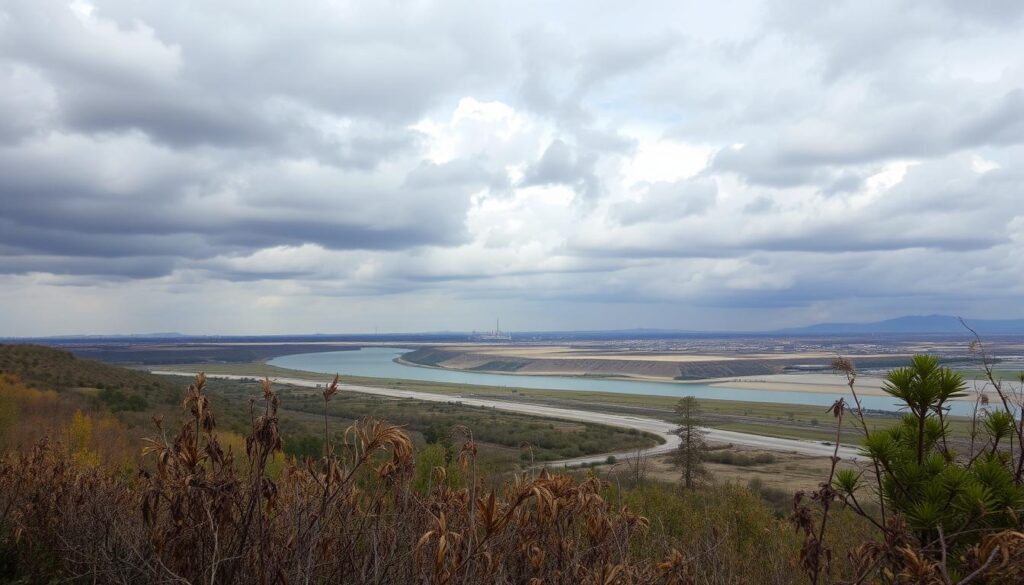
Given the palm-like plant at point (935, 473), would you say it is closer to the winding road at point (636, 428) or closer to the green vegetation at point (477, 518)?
the green vegetation at point (477, 518)

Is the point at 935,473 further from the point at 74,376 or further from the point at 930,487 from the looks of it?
the point at 74,376

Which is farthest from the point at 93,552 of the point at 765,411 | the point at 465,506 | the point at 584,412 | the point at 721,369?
the point at 721,369

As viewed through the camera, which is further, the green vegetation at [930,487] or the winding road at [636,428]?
the winding road at [636,428]

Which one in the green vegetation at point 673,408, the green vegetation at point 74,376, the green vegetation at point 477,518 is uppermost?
the green vegetation at point 477,518

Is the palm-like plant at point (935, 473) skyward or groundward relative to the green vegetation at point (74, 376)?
skyward

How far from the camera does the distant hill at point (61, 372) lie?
157ft

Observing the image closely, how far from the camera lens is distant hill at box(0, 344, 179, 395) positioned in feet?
157

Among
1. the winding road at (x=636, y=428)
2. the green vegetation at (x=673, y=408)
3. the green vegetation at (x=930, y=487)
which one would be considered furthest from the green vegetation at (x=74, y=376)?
the green vegetation at (x=930, y=487)

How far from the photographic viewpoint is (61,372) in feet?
173

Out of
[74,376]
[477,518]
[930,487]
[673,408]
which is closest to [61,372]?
[74,376]

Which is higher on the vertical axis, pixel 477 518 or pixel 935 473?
pixel 935 473

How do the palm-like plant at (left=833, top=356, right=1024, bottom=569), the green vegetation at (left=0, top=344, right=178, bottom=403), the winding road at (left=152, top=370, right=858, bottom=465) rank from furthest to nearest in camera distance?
1. the winding road at (left=152, top=370, right=858, bottom=465)
2. the green vegetation at (left=0, top=344, right=178, bottom=403)
3. the palm-like plant at (left=833, top=356, right=1024, bottom=569)

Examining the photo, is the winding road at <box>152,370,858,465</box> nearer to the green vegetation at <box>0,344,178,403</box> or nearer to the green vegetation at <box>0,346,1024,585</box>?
the green vegetation at <box>0,344,178,403</box>

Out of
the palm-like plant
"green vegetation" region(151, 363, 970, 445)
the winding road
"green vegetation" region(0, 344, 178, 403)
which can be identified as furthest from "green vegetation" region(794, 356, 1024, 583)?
"green vegetation" region(0, 344, 178, 403)
